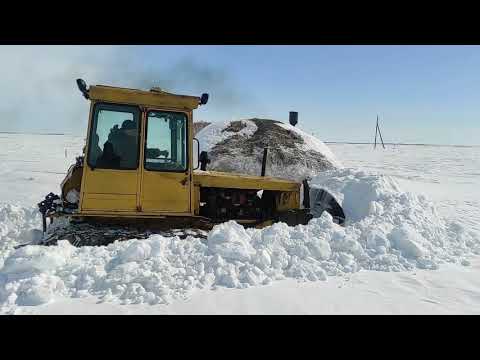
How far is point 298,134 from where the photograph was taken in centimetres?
1366

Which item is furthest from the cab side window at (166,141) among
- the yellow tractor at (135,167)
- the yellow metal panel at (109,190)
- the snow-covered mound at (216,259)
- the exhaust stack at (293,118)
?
the exhaust stack at (293,118)

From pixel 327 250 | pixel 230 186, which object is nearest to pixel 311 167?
pixel 230 186

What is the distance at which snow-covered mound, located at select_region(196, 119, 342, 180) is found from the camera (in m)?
12.1

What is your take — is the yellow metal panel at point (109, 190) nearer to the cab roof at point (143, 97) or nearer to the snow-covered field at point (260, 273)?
the snow-covered field at point (260, 273)

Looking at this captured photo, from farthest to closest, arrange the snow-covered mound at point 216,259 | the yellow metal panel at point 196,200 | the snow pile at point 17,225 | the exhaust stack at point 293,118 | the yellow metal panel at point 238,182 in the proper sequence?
the exhaust stack at point 293,118
the snow pile at point 17,225
the yellow metal panel at point 238,182
the yellow metal panel at point 196,200
the snow-covered mound at point 216,259

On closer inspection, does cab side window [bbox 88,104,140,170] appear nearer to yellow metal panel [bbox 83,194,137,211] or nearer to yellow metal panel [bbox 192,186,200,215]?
yellow metal panel [bbox 83,194,137,211]

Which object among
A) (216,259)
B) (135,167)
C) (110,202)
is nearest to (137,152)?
(135,167)

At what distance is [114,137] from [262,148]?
7.33 metres

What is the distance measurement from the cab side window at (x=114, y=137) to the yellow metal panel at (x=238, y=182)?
1.08 m

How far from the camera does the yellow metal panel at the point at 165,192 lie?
5.57m

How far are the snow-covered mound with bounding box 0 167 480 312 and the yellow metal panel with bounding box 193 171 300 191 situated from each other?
123 centimetres

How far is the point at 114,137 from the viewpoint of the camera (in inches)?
218

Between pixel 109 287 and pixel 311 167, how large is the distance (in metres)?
9.20

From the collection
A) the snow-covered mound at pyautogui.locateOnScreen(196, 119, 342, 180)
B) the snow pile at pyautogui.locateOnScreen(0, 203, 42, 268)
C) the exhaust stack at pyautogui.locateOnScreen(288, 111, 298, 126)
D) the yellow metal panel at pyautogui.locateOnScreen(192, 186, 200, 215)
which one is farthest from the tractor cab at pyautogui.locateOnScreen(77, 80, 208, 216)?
the exhaust stack at pyautogui.locateOnScreen(288, 111, 298, 126)
